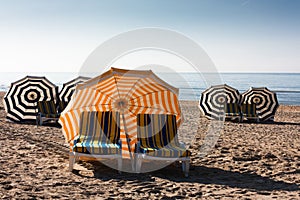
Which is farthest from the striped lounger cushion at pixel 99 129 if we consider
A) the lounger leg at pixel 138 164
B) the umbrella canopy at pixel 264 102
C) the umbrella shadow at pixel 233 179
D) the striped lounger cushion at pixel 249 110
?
the umbrella canopy at pixel 264 102

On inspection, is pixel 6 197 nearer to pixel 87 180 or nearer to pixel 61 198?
pixel 61 198

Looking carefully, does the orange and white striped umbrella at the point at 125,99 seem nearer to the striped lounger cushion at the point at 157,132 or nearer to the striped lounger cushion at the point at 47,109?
the striped lounger cushion at the point at 157,132

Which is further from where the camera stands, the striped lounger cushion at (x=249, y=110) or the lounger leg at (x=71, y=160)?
the striped lounger cushion at (x=249, y=110)

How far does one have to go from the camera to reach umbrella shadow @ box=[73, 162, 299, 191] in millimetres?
5645

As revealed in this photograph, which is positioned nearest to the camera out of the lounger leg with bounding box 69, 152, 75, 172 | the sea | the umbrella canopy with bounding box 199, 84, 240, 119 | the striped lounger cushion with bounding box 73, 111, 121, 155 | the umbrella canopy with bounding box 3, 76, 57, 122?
the lounger leg with bounding box 69, 152, 75, 172

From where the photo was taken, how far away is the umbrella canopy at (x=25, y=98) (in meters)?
12.8

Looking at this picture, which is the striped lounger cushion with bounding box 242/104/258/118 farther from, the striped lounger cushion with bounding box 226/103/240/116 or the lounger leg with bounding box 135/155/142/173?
the lounger leg with bounding box 135/155/142/173

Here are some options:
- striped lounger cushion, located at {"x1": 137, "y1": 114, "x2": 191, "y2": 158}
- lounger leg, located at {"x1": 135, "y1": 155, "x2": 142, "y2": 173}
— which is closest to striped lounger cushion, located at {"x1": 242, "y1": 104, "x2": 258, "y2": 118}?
striped lounger cushion, located at {"x1": 137, "y1": 114, "x2": 191, "y2": 158}

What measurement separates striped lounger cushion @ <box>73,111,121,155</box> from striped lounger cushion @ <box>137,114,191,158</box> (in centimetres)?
47

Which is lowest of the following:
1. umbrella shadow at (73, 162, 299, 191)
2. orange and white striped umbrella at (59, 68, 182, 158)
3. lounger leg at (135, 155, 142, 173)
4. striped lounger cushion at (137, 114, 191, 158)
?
umbrella shadow at (73, 162, 299, 191)

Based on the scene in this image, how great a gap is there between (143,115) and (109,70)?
120 cm

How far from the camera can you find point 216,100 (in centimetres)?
1532

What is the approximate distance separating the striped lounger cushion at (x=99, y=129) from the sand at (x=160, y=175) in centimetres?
47

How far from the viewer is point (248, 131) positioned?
39.4 feet
